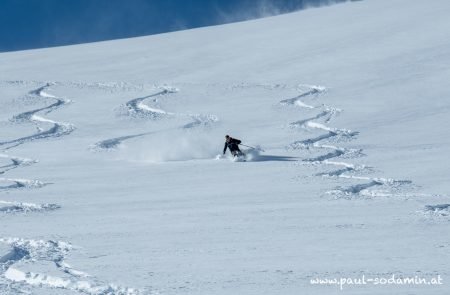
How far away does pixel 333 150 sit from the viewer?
16.2 m

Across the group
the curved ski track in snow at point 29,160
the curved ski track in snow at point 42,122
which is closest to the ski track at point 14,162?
the curved ski track in snow at point 29,160

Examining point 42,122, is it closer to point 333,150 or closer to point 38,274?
point 333,150

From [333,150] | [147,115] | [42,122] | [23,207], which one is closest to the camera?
[23,207]

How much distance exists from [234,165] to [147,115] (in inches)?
301

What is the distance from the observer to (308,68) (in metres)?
28.6

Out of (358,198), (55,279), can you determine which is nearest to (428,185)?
(358,198)

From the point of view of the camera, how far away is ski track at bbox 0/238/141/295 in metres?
7.40

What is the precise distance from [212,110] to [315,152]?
717 cm

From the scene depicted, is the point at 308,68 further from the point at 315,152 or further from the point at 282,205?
the point at 282,205

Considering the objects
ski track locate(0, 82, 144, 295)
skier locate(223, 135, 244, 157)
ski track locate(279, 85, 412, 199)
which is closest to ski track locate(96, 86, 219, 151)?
ski track locate(279, 85, 412, 199)

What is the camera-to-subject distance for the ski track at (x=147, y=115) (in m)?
18.6

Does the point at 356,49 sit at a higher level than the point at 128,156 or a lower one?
higher

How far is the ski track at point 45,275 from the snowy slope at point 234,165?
0.03 metres

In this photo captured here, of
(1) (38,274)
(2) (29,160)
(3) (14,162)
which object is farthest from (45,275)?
(2) (29,160)
